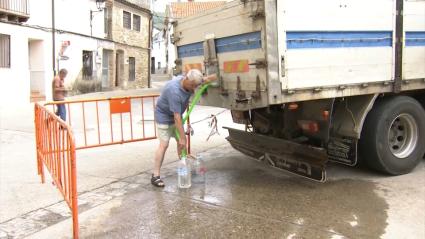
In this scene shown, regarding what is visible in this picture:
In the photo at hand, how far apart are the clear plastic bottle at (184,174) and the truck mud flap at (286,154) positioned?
3.51 feet

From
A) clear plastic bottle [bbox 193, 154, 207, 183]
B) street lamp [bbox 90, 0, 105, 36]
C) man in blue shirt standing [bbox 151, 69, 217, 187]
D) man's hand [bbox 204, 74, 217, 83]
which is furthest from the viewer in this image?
street lamp [bbox 90, 0, 105, 36]

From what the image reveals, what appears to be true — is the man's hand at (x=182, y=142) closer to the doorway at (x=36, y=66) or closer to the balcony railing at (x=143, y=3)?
the doorway at (x=36, y=66)

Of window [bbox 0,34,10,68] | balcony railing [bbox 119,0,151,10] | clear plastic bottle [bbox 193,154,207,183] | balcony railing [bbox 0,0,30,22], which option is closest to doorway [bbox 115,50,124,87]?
balcony railing [bbox 119,0,151,10]

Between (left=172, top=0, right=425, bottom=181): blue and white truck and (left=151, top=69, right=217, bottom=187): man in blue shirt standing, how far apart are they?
0.40m

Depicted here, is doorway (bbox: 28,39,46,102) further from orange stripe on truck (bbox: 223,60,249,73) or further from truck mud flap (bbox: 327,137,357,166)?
truck mud flap (bbox: 327,137,357,166)

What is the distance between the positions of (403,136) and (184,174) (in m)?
3.01

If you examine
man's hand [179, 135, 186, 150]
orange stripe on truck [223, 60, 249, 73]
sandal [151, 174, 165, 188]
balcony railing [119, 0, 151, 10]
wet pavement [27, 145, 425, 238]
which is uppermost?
balcony railing [119, 0, 151, 10]

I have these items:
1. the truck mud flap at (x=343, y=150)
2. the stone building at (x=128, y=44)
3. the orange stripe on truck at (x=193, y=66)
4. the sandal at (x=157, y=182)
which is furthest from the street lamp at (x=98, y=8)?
the truck mud flap at (x=343, y=150)

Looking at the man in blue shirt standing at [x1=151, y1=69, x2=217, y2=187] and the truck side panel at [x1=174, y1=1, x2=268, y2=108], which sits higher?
the truck side panel at [x1=174, y1=1, x2=268, y2=108]

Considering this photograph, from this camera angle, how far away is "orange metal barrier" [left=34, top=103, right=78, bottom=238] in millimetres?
4277

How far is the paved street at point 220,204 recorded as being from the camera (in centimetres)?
460

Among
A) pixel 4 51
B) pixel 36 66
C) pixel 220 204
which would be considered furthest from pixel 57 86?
pixel 36 66

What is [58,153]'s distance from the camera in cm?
529

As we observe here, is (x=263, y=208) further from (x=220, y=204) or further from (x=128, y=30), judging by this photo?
(x=128, y=30)
